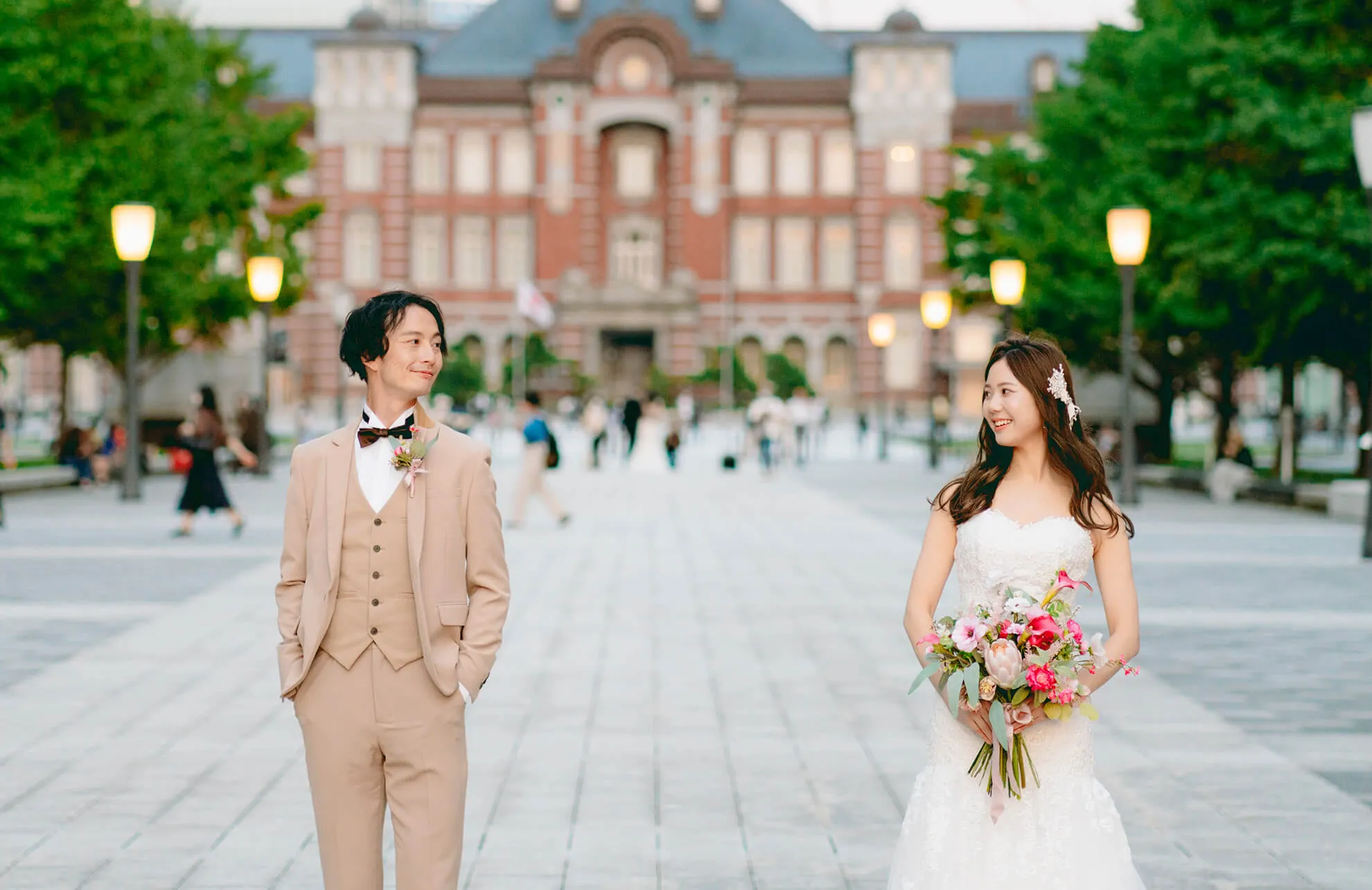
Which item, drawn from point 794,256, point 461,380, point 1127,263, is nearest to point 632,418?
point 1127,263

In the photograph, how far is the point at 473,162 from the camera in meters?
72.9

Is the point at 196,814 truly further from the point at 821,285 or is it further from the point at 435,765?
the point at 821,285

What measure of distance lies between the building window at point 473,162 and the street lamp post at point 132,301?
50493 millimetres

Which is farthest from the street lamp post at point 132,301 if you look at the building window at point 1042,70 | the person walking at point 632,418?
the building window at point 1042,70

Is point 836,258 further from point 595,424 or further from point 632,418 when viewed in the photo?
point 595,424

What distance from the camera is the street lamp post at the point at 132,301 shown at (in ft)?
72.6

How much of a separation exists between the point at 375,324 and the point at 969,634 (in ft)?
5.03

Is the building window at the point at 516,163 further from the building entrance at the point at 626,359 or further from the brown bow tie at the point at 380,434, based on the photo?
the brown bow tie at the point at 380,434

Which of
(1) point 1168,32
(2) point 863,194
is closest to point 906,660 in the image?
(1) point 1168,32

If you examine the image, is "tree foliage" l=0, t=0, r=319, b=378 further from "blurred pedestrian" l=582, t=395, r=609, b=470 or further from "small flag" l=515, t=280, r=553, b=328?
"small flag" l=515, t=280, r=553, b=328

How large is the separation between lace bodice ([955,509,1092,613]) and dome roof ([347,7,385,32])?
71.8 metres

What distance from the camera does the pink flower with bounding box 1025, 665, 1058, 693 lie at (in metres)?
3.79

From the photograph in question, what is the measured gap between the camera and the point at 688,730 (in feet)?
26.8

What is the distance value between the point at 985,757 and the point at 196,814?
3568 mm
